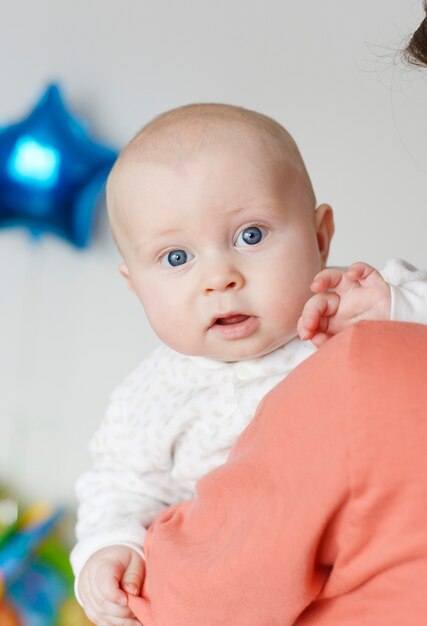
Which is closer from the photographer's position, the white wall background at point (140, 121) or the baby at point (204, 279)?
the baby at point (204, 279)

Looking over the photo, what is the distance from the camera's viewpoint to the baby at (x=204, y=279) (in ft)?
3.69

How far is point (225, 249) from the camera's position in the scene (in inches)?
44.2

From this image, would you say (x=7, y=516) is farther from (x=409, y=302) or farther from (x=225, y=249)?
(x=409, y=302)

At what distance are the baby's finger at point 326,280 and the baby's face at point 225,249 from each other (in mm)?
157

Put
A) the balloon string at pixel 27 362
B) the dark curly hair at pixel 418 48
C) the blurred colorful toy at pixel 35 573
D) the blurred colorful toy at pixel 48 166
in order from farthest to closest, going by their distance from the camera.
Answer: the balloon string at pixel 27 362 < the blurred colorful toy at pixel 48 166 < the blurred colorful toy at pixel 35 573 < the dark curly hair at pixel 418 48

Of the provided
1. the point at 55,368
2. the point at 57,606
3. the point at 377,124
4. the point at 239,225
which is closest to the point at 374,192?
the point at 377,124

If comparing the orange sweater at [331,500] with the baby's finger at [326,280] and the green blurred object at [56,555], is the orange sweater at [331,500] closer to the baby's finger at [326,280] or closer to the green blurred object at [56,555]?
the baby's finger at [326,280]

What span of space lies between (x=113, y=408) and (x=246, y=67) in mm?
1608

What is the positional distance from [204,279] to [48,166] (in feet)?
4.81

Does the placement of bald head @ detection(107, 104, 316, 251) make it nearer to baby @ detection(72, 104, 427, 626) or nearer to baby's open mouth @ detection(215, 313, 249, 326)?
baby @ detection(72, 104, 427, 626)

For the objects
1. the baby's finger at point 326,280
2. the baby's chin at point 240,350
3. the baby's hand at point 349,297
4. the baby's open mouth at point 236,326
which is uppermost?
the baby's finger at point 326,280

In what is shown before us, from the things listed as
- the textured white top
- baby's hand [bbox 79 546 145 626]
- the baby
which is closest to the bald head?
the baby

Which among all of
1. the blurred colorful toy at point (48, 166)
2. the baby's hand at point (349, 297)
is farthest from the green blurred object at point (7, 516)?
the baby's hand at point (349, 297)

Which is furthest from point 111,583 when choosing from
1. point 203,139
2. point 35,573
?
point 35,573
